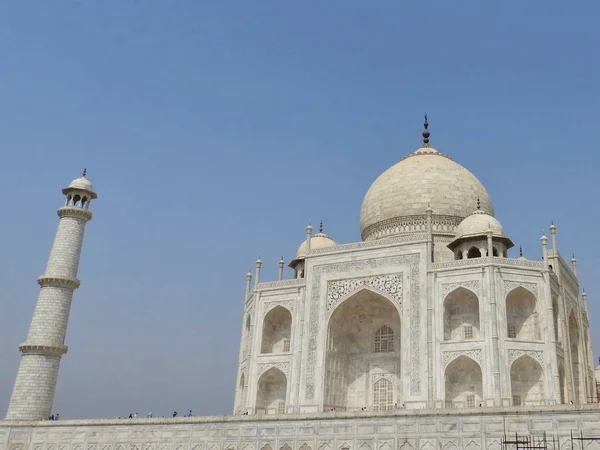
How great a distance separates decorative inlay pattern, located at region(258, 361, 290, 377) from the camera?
22.1 m

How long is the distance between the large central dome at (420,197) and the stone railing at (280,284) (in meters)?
4.91

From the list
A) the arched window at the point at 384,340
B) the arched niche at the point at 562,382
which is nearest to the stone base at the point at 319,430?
the arched niche at the point at 562,382

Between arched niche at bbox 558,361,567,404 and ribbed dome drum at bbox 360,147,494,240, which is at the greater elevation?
ribbed dome drum at bbox 360,147,494,240

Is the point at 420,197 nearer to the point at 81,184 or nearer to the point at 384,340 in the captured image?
the point at 384,340

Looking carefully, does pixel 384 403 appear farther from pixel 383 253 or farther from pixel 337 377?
pixel 383 253

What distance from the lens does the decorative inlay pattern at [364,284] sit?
70.1ft

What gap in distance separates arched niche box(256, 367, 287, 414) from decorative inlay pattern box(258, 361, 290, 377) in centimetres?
10

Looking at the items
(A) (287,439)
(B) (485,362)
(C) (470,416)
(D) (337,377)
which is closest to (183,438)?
(A) (287,439)


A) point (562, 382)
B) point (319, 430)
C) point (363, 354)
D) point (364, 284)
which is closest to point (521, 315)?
A: point (562, 382)

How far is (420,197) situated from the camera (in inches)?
1029

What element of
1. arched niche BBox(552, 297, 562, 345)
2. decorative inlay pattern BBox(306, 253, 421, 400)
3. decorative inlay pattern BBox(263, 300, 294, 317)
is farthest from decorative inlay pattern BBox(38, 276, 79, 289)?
arched niche BBox(552, 297, 562, 345)

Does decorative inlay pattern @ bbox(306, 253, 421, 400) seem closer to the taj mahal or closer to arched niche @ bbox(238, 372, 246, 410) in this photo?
the taj mahal

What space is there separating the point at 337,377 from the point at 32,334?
1032 cm

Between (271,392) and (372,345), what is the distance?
3951 millimetres
